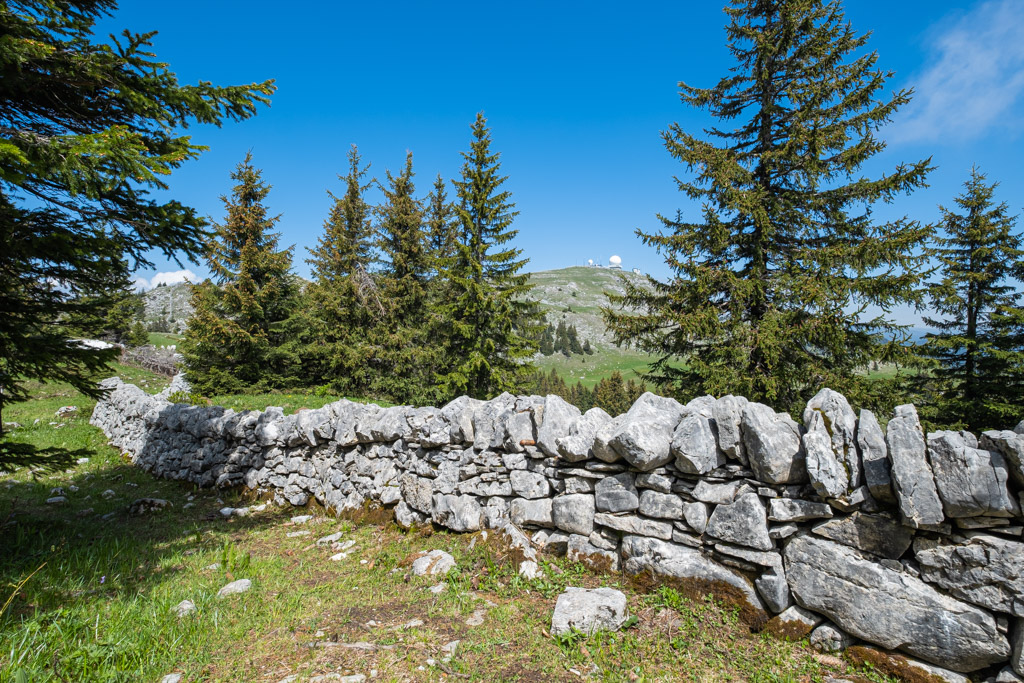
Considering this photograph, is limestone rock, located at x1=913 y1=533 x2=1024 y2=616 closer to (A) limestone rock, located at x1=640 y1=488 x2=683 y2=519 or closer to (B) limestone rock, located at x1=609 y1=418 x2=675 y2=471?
(A) limestone rock, located at x1=640 y1=488 x2=683 y2=519

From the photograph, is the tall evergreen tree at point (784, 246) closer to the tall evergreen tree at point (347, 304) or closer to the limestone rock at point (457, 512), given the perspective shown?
the limestone rock at point (457, 512)

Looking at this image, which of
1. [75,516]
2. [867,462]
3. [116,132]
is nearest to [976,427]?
[867,462]

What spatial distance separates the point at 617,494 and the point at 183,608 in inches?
204

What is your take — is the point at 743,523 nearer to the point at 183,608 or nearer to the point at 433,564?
the point at 433,564

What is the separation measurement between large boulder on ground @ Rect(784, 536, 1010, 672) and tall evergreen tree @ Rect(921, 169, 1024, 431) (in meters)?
13.8

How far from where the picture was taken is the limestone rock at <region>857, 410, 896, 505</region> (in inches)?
148

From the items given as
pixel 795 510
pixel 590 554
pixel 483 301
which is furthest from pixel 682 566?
pixel 483 301

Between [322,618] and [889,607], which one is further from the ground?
[889,607]

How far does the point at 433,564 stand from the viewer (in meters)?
5.82

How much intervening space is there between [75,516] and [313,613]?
7.14m

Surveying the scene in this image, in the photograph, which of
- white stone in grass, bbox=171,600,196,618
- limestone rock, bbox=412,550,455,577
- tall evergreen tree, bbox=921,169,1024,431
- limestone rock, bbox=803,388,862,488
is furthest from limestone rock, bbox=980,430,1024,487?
tall evergreen tree, bbox=921,169,1024,431

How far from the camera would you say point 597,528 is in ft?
17.8

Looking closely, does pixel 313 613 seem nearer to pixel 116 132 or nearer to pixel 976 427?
pixel 116 132

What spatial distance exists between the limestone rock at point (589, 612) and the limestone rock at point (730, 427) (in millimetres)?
1963
